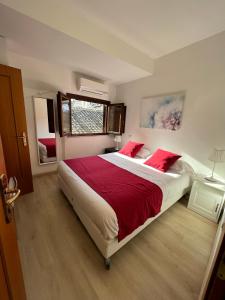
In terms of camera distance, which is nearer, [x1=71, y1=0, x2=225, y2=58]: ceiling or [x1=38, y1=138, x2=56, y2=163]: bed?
[x1=71, y1=0, x2=225, y2=58]: ceiling

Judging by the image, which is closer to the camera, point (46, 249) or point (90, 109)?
point (46, 249)

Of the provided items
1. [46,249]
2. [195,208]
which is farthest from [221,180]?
[46,249]

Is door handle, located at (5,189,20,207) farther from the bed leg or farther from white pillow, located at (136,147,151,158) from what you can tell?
white pillow, located at (136,147,151,158)

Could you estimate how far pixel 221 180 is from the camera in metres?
2.15

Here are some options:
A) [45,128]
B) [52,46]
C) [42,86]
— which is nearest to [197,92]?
[52,46]

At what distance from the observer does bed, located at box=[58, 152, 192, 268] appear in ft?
4.11

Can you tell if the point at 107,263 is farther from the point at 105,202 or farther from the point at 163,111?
the point at 163,111

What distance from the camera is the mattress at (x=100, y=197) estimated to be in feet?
4.07

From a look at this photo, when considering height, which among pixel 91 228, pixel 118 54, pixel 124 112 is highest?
pixel 118 54

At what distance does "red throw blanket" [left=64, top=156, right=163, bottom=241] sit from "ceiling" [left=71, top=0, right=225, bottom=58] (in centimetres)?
222

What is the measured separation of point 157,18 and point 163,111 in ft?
4.93

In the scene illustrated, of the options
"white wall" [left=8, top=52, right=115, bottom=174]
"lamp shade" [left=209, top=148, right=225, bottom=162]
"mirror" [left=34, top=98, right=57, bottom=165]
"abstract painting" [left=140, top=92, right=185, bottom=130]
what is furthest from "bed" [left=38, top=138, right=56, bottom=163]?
"lamp shade" [left=209, top=148, right=225, bottom=162]

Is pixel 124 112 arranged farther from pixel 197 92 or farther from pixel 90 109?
pixel 197 92

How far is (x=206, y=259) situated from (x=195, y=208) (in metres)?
0.84
